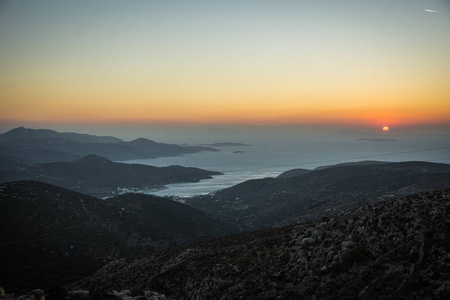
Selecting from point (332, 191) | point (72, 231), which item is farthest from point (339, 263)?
point (332, 191)

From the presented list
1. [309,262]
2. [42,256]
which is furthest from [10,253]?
[309,262]

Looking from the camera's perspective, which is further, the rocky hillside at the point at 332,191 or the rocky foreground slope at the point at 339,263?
the rocky hillside at the point at 332,191

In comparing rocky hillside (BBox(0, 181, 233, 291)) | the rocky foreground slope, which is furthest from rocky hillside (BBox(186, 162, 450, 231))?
the rocky foreground slope

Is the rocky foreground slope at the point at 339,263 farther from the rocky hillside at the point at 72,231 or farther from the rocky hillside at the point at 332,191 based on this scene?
the rocky hillside at the point at 332,191

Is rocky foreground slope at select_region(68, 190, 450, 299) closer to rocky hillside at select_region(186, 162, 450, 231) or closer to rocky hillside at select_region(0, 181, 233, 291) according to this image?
rocky hillside at select_region(0, 181, 233, 291)

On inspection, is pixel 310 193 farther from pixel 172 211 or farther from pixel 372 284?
pixel 372 284

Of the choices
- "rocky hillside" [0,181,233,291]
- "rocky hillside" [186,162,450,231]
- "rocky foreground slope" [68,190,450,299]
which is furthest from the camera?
"rocky hillside" [186,162,450,231]

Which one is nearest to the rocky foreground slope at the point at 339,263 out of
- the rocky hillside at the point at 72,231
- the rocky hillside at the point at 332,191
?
the rocky hillside at the point at 72,231
